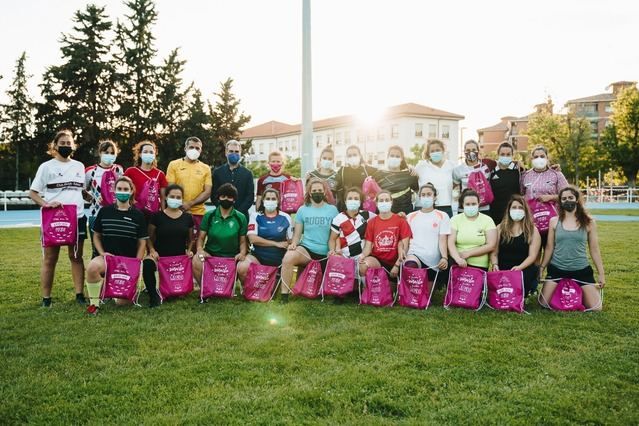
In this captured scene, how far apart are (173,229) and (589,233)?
508cm

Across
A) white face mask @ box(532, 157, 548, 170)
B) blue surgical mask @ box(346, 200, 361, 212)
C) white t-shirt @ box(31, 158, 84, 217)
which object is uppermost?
white face mask @ box(532, 157, 548, 170)

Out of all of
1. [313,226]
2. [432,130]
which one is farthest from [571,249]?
[432,130]

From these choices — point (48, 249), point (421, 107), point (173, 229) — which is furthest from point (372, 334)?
point (421, 107)

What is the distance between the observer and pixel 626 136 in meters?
48.2

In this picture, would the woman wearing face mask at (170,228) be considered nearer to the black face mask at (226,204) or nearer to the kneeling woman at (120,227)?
the kneeling woman at (120,227)

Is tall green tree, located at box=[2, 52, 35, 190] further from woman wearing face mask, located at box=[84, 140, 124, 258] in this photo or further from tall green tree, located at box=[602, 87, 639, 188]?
tall green tree, located at box=[602, 87, 639, 188]

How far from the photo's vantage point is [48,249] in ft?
22.2

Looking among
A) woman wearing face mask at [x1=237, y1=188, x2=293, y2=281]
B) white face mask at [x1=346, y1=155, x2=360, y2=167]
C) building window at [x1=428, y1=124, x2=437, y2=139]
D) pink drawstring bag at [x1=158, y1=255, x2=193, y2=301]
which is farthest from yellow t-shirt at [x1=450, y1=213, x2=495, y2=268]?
building window at [x1=428, y1=124, x2=437, y2=139]

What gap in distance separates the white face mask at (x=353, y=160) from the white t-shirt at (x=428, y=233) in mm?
1227

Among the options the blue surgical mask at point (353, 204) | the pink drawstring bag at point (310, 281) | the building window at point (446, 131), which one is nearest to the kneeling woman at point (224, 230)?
the pink drawstring bag at point (310, 281)

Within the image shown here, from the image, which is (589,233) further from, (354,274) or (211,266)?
(211,266)

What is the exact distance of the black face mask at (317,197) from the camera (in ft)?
23.4

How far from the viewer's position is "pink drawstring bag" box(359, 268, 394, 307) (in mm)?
6547

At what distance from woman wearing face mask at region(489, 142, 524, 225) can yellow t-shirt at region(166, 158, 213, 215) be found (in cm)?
391
